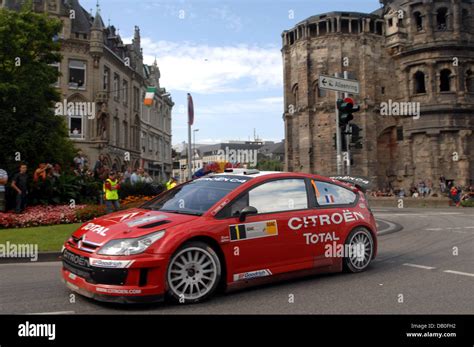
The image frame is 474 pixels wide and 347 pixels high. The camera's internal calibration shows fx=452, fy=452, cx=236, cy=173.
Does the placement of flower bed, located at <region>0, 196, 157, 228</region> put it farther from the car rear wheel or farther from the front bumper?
the car rear wheel

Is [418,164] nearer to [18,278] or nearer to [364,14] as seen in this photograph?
[364,14]

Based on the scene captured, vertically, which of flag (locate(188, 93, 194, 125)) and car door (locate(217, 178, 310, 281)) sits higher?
flag (locate(188, 93, 194, 125))

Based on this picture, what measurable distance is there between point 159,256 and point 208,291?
796 mm

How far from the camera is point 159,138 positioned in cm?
5909

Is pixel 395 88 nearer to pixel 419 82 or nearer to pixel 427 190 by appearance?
pixel 419 82

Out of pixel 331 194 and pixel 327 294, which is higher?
pixel 331 194

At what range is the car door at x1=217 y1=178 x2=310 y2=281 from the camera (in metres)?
5.66

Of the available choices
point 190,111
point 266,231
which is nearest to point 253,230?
point 266,231

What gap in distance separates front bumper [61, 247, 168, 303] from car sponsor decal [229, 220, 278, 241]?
1010 mm

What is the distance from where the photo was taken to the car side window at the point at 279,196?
611 cm

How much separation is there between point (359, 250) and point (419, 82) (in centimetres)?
4142

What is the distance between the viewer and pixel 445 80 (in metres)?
43.1

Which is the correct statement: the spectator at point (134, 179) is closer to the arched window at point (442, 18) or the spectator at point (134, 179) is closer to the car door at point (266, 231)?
the car door at point (266, 231)

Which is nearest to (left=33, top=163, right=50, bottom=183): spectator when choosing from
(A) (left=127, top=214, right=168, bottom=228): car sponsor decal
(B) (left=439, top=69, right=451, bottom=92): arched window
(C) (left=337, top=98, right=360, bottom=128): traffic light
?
(C) (left=337, top=98, right=360, bottom=128): traffic light
